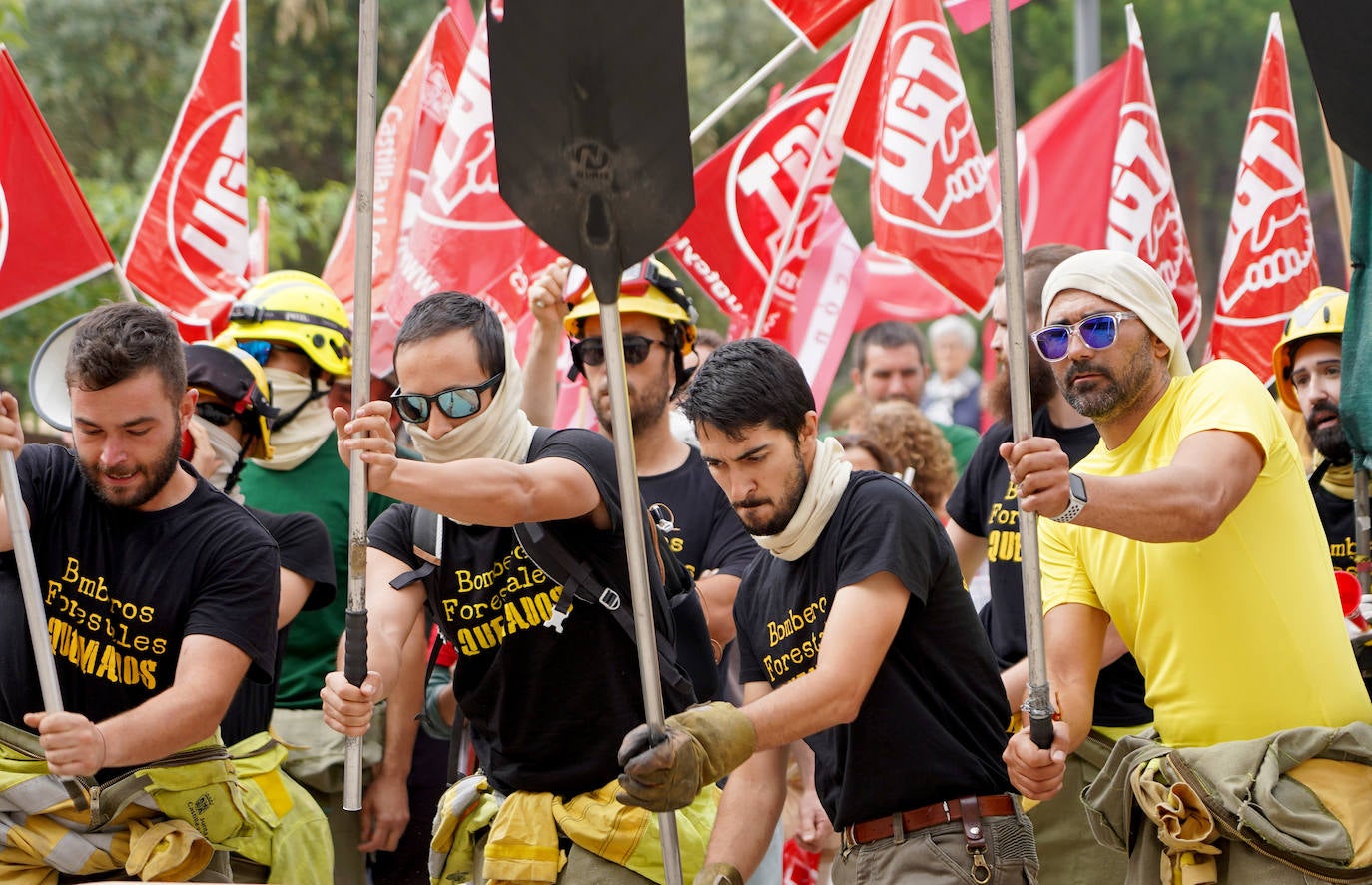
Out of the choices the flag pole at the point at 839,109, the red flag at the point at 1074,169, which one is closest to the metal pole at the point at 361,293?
the flag pole at the point at 839,109

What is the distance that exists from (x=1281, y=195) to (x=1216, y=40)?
52.9ft

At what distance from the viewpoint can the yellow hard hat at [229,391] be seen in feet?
17.1

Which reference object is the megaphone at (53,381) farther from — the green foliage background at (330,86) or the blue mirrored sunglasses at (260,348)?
the green foliage background at (330,86)

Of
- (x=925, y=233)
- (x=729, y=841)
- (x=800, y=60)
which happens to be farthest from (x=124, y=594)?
(x=800, y=60)

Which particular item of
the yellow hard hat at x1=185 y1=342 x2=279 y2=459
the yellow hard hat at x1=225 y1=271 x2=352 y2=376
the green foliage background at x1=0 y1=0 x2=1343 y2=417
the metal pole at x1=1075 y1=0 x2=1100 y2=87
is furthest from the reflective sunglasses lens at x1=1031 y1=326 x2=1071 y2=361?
the metal pole at x1=1075 y1=0 x2=1100 y2=87

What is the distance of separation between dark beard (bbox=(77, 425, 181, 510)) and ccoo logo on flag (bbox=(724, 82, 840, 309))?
3125mm

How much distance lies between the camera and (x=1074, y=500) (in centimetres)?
332

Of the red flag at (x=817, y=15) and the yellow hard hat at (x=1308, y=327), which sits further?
the red flag at (x=817, y=15)

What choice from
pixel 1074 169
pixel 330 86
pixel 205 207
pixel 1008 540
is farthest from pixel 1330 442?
pixel 330 86

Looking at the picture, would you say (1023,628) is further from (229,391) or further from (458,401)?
(229,391)

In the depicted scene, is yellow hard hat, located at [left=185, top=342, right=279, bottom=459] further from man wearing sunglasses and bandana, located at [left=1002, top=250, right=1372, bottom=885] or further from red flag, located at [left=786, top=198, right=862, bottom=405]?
man wearing sunglasses and bandana, located at [left=1002, top=250, right=1372, bottom=885]

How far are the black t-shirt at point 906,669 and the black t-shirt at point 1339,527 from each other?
1929mm

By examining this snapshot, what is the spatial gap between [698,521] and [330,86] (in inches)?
505

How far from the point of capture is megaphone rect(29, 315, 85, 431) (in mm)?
4691
